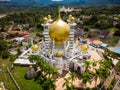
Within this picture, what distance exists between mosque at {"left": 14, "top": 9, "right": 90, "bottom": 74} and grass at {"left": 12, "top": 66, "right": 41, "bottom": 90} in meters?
2.72

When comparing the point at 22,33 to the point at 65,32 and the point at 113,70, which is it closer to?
the point at 65,32

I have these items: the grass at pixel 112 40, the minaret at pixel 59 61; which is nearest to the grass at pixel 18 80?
the minaret at pixel 59 61

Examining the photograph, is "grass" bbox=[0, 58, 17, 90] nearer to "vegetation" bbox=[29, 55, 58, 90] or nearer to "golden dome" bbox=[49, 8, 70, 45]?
"vegetation" bbox=[29, 55, 58, 90]

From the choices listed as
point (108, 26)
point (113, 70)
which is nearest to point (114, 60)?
point (113, 70)

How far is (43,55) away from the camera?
27.8m

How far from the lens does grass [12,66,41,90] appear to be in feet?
80.2

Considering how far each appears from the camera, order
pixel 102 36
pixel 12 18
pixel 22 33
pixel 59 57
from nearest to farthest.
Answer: pixel 59 57 < pixel 102 36 < pixel 22 33 < pixel 12 18

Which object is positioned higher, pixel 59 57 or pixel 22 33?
pixel 59 57

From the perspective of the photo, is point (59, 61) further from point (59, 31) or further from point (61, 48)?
point (59, 31)

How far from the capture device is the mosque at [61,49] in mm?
26062

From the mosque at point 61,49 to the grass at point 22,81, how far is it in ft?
8.91

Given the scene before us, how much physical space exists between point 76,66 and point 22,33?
25.9 m

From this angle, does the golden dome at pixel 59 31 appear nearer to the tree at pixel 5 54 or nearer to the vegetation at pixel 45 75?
the vegetation at pixel 45 75

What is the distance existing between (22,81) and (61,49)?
5.89 metres
